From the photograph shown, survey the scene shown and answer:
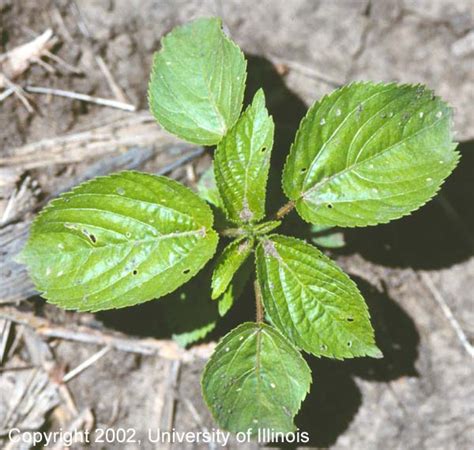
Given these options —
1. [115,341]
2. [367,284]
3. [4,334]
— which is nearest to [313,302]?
[367,284]

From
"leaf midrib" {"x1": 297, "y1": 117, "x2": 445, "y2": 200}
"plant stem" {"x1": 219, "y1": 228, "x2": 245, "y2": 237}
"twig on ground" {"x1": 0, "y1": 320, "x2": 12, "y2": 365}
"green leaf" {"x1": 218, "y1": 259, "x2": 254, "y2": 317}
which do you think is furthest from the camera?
"twig on ground" {"x1": 0, "y1": 320, "x2": 12, "y2": 365}

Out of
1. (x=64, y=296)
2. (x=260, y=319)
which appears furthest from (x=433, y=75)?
(x=64, y=296)

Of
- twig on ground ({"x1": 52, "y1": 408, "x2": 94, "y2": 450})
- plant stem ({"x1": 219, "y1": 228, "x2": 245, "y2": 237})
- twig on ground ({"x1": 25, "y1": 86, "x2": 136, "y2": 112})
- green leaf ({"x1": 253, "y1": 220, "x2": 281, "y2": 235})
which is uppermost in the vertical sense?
green leaf ({"x1": 253, "y1": 220, "x2": 281, "y2": 235})

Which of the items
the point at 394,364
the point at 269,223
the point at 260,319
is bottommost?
the point at 394,364

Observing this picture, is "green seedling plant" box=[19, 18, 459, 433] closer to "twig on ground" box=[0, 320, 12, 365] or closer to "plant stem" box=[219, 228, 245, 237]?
"plant stem" box=[219, 228, 245, 237]

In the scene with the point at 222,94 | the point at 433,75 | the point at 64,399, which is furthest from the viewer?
the point at 433,75

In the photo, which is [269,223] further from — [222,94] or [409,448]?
[409,448]

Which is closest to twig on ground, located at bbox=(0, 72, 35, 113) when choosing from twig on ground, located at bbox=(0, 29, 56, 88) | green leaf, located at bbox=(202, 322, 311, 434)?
twig on ground, located at bbox=(0, 29, 56, 88)
